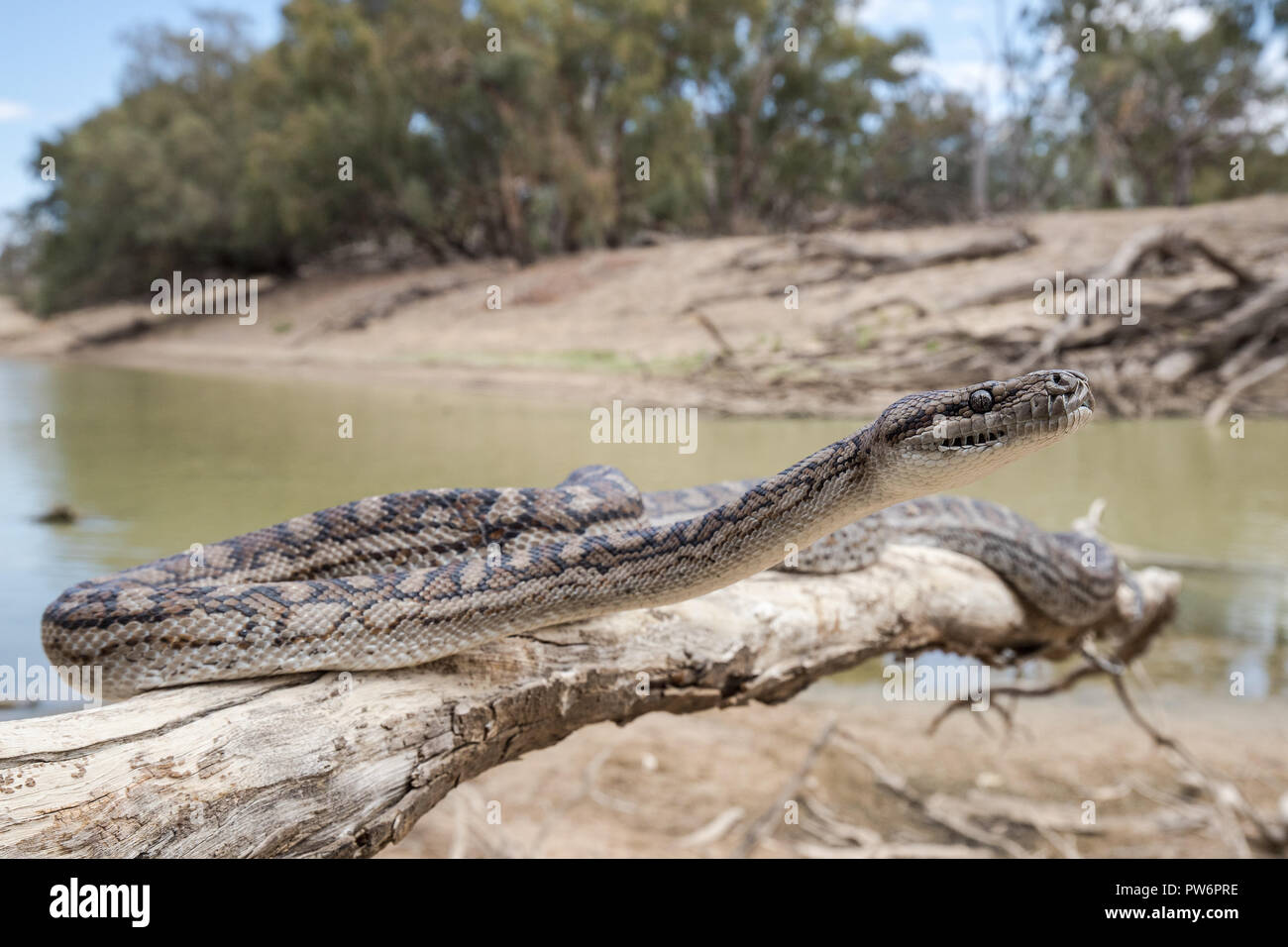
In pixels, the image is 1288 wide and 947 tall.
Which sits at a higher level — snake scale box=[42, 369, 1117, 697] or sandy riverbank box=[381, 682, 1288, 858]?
snake scale box=[42, 369, 1117, 697]

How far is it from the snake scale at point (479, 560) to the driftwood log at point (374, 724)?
169 millimetres

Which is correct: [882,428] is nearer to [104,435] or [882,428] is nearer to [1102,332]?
[1102,332]

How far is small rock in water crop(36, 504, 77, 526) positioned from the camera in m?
9.15

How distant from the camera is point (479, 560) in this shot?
3721mm

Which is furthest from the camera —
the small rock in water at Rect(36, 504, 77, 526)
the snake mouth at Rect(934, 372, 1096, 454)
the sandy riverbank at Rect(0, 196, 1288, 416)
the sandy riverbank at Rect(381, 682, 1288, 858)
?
the sandy riverbank at Rect(0, 196, 1288, 416)

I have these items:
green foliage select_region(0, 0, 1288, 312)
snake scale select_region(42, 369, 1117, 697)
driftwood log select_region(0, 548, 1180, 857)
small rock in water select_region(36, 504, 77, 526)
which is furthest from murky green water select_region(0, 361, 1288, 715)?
green foliage select_region(0, 0, 1288, 312)

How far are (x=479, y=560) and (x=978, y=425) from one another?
77.5 inches

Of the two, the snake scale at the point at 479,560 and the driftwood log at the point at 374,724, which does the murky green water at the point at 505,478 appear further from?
the driftwood log at the point at 374,724

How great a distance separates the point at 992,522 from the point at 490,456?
19.4 feet

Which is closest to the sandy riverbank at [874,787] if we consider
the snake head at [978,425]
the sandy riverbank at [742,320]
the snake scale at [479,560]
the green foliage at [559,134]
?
the snake scale at [479,560]

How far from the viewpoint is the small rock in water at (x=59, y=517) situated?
9.15 m

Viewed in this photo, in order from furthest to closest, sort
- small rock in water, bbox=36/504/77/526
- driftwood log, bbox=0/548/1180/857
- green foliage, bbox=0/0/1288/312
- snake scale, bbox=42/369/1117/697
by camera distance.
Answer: green foliage, bbox=0/0/1288/312 < small rock in water, bbox=36/504/77/526 < snake scale, bbox=42/369/1117/697 < driftwood log, bbox=0/548/1180/857

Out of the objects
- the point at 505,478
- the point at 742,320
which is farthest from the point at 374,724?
the point at 742,320

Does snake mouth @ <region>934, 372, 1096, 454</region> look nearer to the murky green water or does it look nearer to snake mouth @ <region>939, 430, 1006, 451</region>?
snake mouth @ <region>939, 430, 1006, 451</region>
